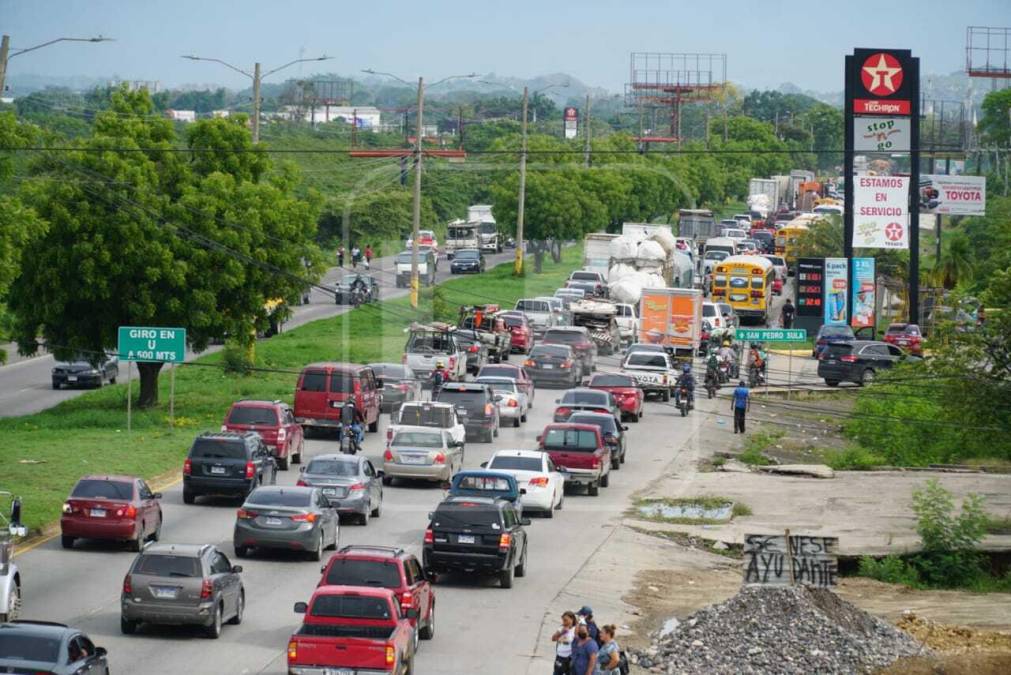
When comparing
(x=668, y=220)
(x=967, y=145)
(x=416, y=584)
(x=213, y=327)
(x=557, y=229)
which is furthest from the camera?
(x=967, y=145)

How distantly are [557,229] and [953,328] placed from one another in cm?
6160

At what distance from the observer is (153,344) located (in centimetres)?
4525

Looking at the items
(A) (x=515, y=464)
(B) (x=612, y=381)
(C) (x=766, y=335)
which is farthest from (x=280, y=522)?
(C) (x=766, y=335)

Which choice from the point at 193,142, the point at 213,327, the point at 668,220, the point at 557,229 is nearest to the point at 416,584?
the point at 213,327

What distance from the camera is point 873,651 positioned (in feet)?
89.2

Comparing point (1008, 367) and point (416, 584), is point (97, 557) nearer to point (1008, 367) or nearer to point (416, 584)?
point (416, 584)

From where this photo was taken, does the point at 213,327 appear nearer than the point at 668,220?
Yes

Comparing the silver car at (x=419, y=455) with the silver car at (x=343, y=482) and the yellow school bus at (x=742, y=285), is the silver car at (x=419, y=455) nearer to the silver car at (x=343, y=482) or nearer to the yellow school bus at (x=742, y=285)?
the silver car at (x=343, y=482)

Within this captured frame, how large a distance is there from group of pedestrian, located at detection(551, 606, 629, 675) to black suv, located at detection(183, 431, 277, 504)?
50.9 ft

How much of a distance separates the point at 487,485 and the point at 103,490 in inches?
288

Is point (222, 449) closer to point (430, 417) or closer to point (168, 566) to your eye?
point (430, 417)

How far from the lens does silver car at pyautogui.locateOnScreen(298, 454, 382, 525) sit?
35.1m

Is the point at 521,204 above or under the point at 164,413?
above

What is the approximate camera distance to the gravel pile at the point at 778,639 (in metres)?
26.2
